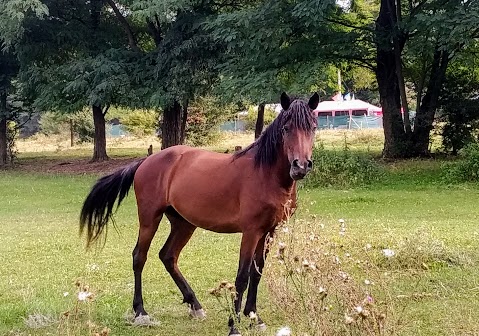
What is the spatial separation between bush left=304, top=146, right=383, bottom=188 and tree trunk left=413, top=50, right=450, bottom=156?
344 cm

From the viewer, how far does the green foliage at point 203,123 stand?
34.8 meters

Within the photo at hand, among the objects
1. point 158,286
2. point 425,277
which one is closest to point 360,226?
point 425,277

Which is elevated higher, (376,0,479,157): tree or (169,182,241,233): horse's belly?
(376,0,479,157): tree

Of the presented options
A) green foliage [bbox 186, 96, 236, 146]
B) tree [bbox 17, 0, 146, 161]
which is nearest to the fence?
green foliage [bbox 186, 96, 236, 146]

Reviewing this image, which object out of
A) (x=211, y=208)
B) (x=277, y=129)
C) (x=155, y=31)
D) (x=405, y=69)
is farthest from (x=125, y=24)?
(x=277, y=129)

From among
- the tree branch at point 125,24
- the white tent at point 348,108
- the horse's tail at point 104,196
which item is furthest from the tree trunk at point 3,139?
the white tent at point 348,108

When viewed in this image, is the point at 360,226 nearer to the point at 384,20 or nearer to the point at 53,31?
the point at 384,20

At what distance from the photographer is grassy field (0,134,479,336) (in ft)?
18.3

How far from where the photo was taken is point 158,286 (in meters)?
7.29

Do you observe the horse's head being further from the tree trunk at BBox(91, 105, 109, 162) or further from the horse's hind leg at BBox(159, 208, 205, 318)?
the tree trunk at BBox(91, 105, 109, 162)

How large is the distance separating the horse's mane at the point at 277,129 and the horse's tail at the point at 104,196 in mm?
1334

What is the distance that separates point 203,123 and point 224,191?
29979mm

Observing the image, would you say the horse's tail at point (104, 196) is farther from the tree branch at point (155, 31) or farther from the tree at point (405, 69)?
the tree branch at point (155, 31)

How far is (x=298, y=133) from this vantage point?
496 cm
